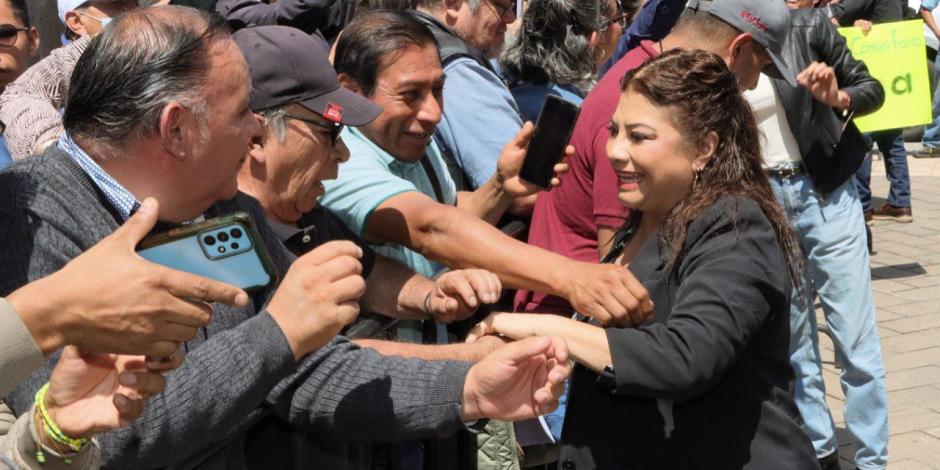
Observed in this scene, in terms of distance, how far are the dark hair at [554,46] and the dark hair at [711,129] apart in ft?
6.12

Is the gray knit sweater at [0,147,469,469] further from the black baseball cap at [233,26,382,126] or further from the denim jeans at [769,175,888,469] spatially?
the denim jeans at [769,175,888,469]

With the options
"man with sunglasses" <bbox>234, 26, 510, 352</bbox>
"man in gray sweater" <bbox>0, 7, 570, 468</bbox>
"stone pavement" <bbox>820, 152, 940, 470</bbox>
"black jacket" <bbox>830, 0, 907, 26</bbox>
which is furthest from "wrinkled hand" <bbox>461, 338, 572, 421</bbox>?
"black jacket" <bbox>830, 0, 907, 26</bbox>

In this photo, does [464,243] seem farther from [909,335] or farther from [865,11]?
[865,11]

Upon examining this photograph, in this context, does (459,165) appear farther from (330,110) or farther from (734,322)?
(734,322)

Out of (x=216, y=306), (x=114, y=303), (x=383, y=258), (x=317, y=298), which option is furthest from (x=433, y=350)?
(x=114, y=303)

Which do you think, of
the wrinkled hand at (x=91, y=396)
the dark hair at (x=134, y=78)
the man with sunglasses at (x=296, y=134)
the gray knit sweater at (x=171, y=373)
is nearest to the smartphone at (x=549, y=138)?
the man with sunglasses at (x=296, y=134)

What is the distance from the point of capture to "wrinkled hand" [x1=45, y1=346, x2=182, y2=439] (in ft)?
6.38

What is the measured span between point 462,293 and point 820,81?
2678 millimetres

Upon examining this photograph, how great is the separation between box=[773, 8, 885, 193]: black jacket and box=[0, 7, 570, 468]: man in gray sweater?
294 cm

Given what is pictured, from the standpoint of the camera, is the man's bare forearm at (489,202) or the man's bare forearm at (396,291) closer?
the man's bare forearm at (396,291)

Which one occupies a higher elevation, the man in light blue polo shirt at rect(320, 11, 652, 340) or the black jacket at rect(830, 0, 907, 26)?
the man in light blue polo shirt at rect(320, 11, 652, 340)

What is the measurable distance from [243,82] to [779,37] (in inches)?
91.9

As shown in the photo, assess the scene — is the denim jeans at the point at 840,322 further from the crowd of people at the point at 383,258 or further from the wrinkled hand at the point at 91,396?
the wrinkled hand at the point at 91,396

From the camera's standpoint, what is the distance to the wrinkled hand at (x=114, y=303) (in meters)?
1.80
